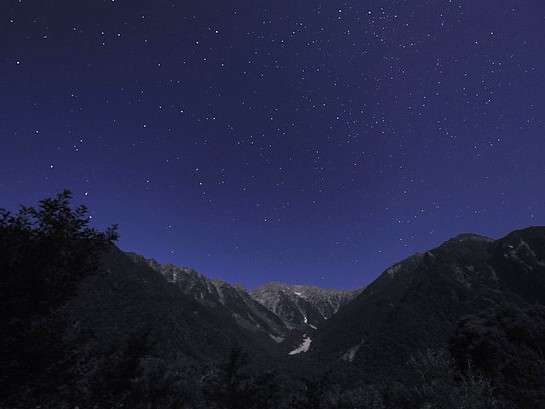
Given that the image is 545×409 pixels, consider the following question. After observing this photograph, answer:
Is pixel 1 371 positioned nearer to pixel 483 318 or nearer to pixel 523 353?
pixel 523 353

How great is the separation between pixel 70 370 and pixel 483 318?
12037 centimetres

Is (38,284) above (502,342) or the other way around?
above

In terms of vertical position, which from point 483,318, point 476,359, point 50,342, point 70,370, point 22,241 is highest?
point 22,241

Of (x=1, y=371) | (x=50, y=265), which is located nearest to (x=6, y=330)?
(x=1, y=371)

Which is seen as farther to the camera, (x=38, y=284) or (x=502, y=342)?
(x=502, y=342)

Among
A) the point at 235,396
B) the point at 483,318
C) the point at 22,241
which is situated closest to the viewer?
the point at 22,241

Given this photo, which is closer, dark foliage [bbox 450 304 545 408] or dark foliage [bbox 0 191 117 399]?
dark foliage [bbox 0 191 117 399]

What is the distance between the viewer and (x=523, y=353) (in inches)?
3519

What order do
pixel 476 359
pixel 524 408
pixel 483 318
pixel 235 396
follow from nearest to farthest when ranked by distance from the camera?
1. pixel 524 408
2. pixel 235 396
3. pixel 476 359
4. pixel 483 318

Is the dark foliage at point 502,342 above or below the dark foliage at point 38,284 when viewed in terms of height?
below

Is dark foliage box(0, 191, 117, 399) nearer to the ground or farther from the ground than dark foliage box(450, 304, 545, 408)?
farther from the ground

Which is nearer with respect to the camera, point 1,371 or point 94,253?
point 1,371

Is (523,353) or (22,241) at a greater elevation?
(22,241)

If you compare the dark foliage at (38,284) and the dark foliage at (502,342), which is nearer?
the dark foliage at (38,284)
